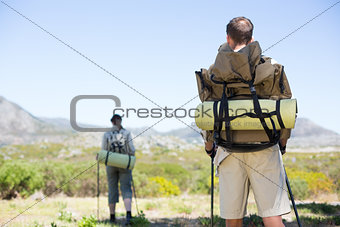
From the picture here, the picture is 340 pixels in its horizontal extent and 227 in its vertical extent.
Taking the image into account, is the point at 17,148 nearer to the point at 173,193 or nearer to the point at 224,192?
the point at 173,193

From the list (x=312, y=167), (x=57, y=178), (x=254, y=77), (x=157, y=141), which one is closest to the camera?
(x=254, y=77)

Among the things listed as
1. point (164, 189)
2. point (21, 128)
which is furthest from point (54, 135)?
point (164, 189)

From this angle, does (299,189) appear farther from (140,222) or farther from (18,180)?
(18,180)

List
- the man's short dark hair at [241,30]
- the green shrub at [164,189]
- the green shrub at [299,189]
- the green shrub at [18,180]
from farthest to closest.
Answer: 1. the green shrub at [164,189]
2. the green shrub at [299,189]
3. the green shrub at [18,180]
4. the man's short dark hair at [241,30]

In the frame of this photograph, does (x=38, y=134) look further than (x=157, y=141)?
Yes

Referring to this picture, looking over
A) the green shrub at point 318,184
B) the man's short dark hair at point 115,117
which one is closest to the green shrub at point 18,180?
the man's short dark hair at point 115,117

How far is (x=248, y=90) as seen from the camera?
2.31 m

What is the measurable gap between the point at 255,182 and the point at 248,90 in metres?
0.64

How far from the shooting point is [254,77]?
226 cm

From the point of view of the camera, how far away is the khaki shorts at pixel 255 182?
2227mm

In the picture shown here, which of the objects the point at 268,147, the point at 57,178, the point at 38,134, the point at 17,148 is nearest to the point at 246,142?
the point at 268,147

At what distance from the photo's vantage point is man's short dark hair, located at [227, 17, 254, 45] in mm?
2369

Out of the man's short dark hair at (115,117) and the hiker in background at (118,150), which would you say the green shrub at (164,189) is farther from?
the man's short dark hair at (115,117)

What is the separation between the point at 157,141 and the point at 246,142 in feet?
125
